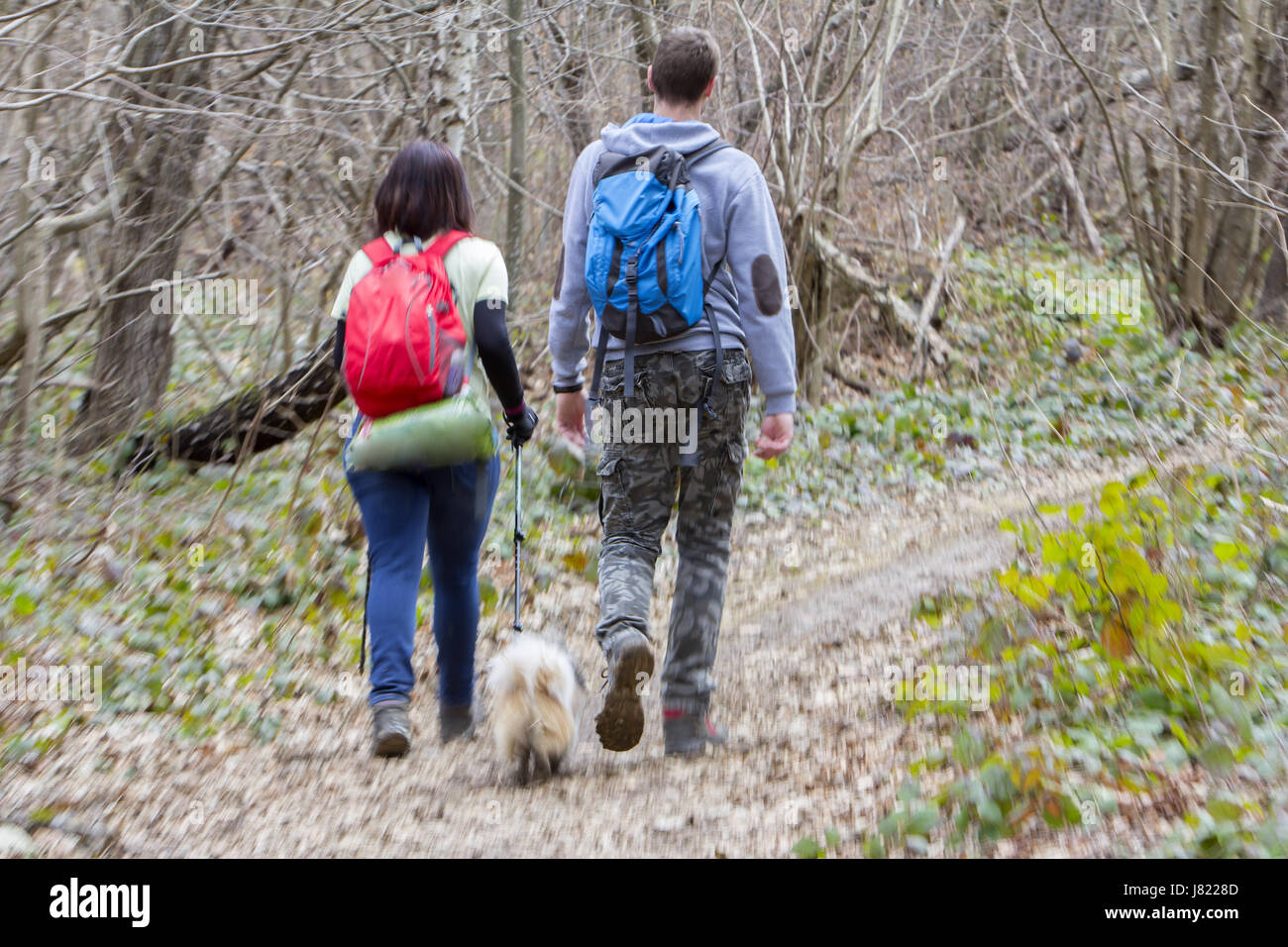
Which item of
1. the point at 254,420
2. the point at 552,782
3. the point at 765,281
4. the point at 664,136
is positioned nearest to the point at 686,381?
the point at 765,281

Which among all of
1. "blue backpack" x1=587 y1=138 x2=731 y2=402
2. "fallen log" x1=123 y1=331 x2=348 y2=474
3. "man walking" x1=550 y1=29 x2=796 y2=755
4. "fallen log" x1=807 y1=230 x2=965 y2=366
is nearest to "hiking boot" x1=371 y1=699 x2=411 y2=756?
"man walking" x1=550 y1=29 x2=796 y2=755

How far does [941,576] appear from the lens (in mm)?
5633

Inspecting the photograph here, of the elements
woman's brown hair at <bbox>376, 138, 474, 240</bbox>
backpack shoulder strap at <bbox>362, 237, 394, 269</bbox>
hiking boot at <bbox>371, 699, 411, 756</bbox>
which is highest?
woman's brown hair at <bbox>376, 138, 474, 240</bbox>

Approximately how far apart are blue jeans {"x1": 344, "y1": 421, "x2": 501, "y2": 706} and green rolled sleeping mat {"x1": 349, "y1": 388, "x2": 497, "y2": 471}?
87 millimetres

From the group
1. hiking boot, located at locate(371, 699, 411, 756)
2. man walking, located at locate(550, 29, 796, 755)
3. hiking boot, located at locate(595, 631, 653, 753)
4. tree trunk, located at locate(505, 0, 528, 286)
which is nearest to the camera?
hiking boot, located at locate(595, 631, 653, 753)

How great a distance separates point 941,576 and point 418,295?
3.34 meters

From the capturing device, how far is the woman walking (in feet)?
12.0

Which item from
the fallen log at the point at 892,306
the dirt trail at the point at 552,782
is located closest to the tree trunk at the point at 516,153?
the dirt trail at the point at 552,782

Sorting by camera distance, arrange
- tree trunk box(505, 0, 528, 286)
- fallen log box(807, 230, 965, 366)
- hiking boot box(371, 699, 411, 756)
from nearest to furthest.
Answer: hiking boot box(371, 699, 411, 756)
tree trunk box(505, 0, 528, 286)
fallen log box(807, 230, 965, 366)

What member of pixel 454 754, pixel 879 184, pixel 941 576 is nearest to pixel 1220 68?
pixel 879 184

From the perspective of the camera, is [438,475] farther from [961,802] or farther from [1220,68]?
[1220,68]

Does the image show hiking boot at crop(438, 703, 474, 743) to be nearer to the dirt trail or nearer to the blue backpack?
the dirt trail

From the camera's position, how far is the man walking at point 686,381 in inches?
139

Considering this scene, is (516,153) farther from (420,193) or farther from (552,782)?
(552,782)
